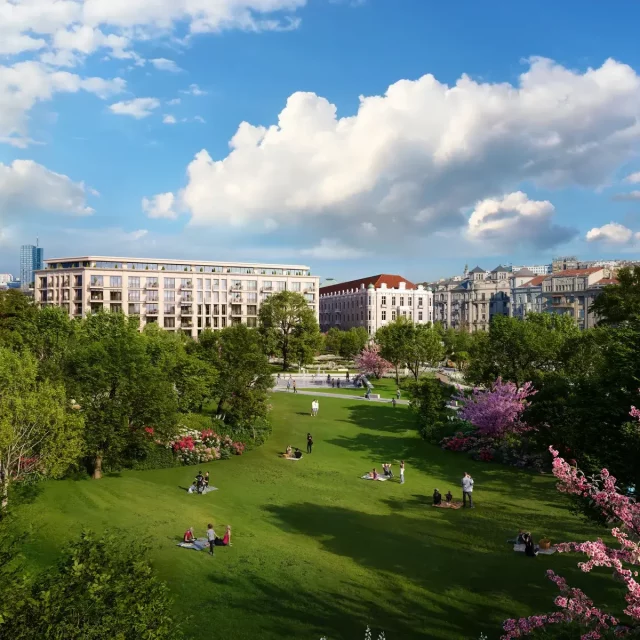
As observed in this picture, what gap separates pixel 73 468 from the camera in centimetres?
3275

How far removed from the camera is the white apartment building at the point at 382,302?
14812 centimetres

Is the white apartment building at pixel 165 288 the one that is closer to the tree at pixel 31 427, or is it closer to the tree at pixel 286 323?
the tree at pixel 286 323

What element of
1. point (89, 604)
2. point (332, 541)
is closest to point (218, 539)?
point (332, 541)

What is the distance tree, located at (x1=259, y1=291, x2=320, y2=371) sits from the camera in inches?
3625

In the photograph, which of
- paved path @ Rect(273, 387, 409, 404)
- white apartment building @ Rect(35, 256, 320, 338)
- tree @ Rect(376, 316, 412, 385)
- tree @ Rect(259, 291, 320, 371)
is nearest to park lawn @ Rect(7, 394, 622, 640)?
paved path @ Rect(273, 387, 409, 404)

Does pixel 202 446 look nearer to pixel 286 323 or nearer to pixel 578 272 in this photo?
pixel 286 323

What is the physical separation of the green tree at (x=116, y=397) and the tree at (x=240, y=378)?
26.5 ft

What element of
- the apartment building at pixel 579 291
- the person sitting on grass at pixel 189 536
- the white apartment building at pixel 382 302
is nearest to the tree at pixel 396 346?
the person sitting on grass at pixel 189 536

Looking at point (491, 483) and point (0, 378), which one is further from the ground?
point (0, 378)

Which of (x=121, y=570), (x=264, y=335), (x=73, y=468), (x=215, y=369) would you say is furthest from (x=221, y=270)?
(x=121, y=570)

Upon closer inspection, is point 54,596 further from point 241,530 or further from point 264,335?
point 264,335

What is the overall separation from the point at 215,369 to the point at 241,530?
21926 millimetres

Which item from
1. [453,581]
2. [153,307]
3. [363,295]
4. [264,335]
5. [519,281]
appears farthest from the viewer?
[519,281]

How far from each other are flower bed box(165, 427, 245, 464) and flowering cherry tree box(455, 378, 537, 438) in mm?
17886
